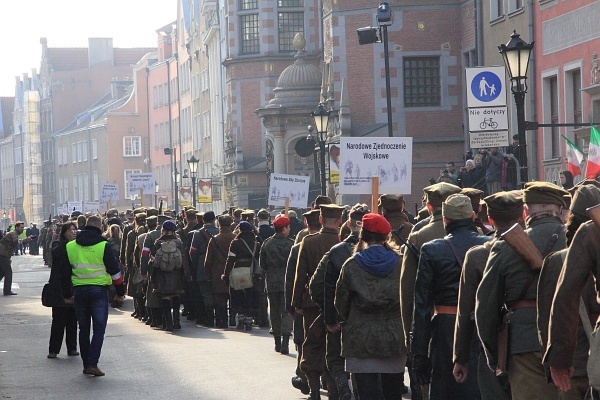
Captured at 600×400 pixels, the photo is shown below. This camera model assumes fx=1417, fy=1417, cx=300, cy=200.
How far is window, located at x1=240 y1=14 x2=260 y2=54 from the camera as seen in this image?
204 feet

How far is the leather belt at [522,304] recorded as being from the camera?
301 inches

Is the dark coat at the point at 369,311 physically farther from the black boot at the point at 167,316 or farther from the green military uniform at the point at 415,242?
the black boot at the point at 167,316

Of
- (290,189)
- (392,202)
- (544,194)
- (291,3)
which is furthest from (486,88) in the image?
(291,3)

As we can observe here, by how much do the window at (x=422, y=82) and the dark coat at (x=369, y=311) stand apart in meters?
31.4

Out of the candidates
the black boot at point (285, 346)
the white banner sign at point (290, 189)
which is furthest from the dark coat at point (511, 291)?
the white banner sign at point (290, 189)

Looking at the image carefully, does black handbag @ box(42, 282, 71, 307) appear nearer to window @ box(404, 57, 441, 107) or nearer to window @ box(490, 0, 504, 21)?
window @ box(490, 0, 504, 21)

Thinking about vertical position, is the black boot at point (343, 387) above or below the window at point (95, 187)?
below

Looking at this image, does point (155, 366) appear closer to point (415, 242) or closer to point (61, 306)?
point (61, 306)

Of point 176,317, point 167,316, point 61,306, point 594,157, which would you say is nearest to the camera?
point 61,306

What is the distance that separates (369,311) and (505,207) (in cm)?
232

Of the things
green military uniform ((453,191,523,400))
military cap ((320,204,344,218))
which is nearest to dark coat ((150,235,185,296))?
military cap ((320,204,344,218))

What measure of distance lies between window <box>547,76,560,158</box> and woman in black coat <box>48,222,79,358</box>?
16.3 meters

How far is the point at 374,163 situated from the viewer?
17.9 m

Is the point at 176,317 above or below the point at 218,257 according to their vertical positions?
below
